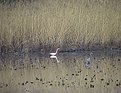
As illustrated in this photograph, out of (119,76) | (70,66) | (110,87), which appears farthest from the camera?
(70,66)

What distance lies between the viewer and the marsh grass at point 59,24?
2870 centimetres

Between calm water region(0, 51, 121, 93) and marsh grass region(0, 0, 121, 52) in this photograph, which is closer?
calm water region(0, 51, 121, 93)

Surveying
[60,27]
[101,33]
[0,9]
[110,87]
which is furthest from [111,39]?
[110,87]

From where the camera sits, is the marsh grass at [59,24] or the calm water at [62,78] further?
the marsh grass at [59,24]

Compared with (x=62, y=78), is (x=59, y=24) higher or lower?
higher

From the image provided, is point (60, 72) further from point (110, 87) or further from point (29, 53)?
point (29, 53)

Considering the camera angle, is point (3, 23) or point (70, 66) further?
point (3, 23)

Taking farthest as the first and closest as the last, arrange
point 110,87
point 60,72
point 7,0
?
point 7,0, point 60,72, point 110,87

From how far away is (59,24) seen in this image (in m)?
29.4

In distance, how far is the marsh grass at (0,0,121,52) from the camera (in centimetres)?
2870

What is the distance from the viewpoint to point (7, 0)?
3016cm

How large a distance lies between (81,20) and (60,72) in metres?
11.6

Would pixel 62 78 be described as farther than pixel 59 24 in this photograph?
No

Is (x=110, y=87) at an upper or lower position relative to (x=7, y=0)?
lower
